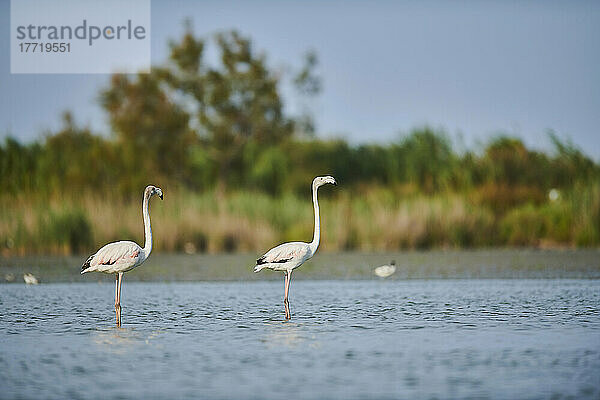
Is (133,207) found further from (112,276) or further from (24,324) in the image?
(24,324)

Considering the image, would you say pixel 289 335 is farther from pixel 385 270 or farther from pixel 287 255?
pixel 385 270

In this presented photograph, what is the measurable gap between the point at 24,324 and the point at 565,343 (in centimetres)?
560

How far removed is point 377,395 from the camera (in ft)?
22.2

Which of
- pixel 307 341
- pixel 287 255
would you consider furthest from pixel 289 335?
pixel 287 255

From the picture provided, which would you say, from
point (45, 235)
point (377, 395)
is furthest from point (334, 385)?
point (45, 235)

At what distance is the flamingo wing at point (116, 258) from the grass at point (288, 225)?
9824mm

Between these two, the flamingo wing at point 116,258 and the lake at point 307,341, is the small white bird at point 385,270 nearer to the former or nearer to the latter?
the lake at point 307,341

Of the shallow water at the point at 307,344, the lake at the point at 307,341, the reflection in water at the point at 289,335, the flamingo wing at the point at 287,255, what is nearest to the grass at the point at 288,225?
the lake at the point at 307,341

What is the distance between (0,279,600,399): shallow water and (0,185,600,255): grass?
7.25 meters

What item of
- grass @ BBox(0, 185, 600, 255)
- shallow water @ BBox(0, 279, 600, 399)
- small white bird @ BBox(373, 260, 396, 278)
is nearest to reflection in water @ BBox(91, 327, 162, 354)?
shallow water @ BBox(0, 279, 600, 399)

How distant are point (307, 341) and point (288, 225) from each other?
538 inches

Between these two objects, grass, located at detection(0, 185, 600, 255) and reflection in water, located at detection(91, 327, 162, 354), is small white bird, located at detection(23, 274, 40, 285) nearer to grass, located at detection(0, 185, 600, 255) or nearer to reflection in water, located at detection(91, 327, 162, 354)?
reflection in water, located at detection(91, 327, 162, 354)

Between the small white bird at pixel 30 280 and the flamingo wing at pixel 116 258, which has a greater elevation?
the flamingo wing at pixel 116 258

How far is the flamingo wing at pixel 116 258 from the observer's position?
36.9 ft
